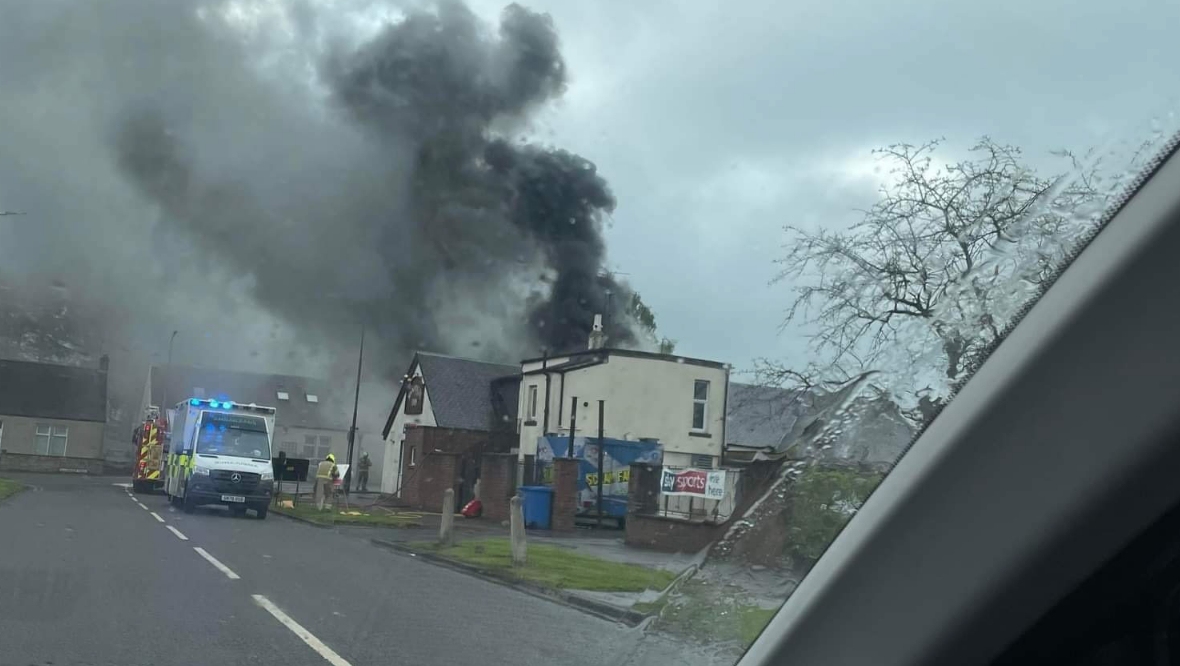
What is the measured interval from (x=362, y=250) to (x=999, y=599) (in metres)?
20.9

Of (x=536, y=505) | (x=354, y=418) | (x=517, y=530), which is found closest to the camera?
(x=536, y=505)

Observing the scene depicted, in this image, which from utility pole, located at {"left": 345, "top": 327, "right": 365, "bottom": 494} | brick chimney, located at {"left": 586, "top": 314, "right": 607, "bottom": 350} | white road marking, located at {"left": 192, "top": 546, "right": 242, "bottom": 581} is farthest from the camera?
utility pole, located at {"left": 345, "top": 327, "right": 365, "bottom": 494}

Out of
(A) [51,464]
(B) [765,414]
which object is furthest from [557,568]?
(A) [51,464]

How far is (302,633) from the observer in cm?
692

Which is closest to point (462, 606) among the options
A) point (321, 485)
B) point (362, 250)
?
point (321, 485)

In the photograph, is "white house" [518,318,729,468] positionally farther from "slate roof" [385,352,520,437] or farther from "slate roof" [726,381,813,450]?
"slate roof" [385,352,520,437]

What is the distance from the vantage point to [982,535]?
1.56m

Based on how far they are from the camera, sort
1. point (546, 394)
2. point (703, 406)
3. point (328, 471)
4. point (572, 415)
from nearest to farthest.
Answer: point (703, 406)
point (572, 415)
point (546, 394)
point (328, 471)

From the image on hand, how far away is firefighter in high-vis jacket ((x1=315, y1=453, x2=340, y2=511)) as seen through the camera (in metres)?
17.2

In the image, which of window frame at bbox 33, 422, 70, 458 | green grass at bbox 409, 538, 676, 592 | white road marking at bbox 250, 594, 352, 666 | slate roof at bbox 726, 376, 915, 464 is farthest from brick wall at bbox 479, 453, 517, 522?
window frame at bbox 33, 422, 70, 458

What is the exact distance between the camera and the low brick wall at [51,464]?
50594 millimetres

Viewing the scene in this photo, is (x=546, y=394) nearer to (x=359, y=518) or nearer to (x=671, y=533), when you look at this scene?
(x=671, y=533)

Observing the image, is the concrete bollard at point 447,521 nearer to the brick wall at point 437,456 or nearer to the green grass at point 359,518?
the brick wall at point 437,456

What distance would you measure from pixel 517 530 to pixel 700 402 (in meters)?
3.62
